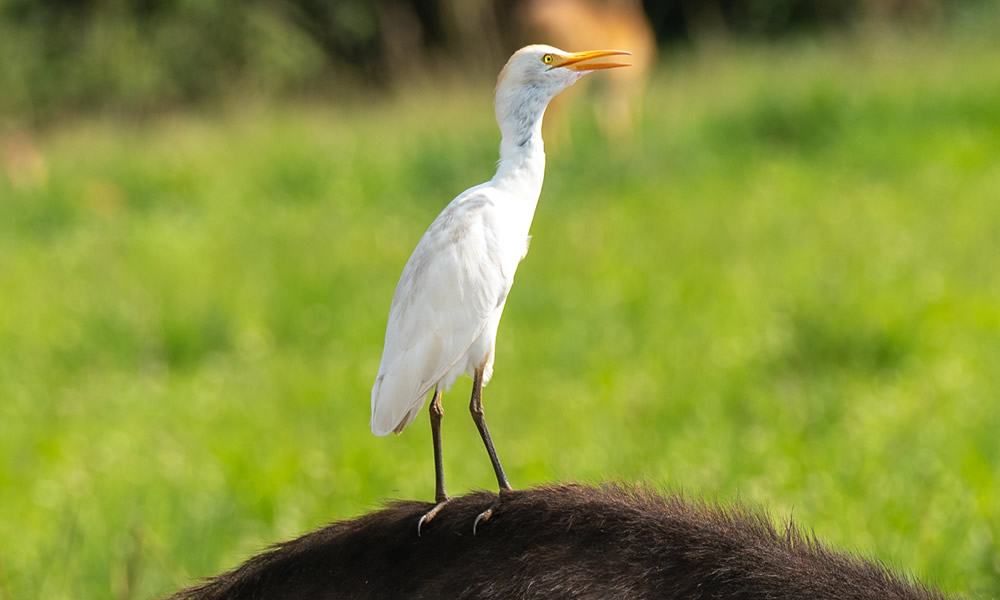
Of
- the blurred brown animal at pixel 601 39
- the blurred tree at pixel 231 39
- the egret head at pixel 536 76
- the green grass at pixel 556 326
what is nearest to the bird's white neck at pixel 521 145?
the egret head at pixel 536 76

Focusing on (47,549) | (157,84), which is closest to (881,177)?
(47,549)

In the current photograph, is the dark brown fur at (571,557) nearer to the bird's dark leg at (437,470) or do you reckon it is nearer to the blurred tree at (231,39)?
the bird's dark leg at (437,470)

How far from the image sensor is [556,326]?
7863 mm

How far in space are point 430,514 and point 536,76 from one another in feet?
2.49

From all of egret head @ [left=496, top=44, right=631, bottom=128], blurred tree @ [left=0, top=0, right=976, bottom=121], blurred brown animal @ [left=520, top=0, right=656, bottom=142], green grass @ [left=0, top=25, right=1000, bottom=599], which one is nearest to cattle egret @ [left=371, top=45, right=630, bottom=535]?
egret head @ [left=496, top=44, right=631, bottom=128]

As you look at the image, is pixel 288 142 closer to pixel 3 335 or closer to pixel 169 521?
pixel 3 335

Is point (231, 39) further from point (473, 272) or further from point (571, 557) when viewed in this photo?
point (571, 557)

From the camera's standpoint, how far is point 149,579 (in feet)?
16.3

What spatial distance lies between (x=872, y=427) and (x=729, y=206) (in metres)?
4.12

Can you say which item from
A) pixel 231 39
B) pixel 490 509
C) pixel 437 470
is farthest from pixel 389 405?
pixel 231 39

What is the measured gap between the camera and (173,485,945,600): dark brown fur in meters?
1.90

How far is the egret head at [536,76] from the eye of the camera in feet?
6.51

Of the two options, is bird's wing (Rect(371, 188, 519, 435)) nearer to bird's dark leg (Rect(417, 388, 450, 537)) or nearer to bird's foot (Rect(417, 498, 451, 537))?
bird's dark leg (Rect(417, 388, 450, 537))

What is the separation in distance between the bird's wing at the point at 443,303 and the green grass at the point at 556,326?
1.28 ft
